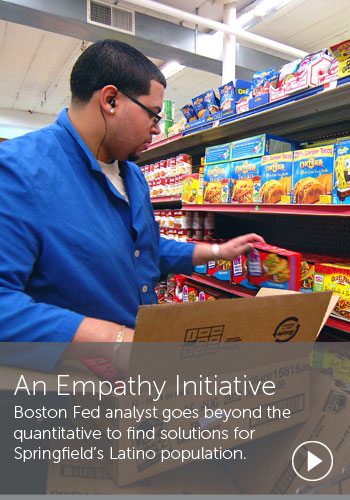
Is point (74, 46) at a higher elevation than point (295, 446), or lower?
higher

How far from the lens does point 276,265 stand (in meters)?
1.86

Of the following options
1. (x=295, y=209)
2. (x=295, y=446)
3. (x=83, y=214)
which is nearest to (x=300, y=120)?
(x=295, y=209)

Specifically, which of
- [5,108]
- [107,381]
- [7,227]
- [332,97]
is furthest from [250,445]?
[5,108]

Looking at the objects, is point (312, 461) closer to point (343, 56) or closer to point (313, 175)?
point (313, 175)

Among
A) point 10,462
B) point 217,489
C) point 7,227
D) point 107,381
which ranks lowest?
point 217,489

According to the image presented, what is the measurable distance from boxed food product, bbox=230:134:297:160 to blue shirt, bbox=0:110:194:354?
3.71 feet

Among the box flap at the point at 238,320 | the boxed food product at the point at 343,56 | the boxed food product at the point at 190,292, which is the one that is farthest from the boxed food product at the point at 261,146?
the box flap at the point at 238,320

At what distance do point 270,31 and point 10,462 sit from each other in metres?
5.80

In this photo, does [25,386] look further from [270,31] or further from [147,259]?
[270,31]

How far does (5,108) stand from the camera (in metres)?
10.2

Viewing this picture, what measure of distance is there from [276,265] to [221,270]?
0.85 meters

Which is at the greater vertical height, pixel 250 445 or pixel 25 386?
pixel 25 386

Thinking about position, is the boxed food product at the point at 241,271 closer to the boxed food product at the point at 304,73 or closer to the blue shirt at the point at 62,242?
the boxed food product at the point at 304,73

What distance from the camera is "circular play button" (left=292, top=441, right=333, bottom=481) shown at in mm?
935
